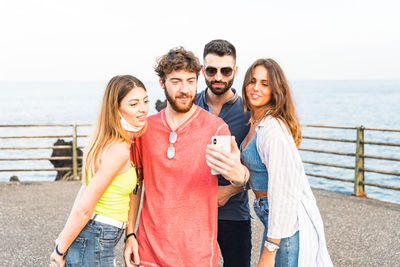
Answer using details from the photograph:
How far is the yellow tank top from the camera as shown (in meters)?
2.04

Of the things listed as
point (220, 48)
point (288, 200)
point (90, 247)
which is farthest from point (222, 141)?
point (220, 48)

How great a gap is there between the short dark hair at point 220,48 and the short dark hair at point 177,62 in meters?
0.74

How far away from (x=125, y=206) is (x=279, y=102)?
3.37 feet

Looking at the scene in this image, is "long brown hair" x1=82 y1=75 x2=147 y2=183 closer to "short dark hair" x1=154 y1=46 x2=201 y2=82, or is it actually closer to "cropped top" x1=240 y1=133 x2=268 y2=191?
"short dark hair" x1=154 y1=46 x2=201 y2=82

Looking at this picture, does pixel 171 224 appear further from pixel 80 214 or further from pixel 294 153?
pixel 294 153

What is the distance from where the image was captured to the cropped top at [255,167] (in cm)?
207

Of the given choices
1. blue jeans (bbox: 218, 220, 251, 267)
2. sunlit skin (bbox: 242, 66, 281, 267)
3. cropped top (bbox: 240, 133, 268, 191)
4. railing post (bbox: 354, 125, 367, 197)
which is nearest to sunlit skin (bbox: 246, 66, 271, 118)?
sunlit skin (bbox: 242, 66, 281, 267)

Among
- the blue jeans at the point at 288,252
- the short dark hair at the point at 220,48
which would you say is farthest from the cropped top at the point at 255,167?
the short dark hair at the point at 220,48

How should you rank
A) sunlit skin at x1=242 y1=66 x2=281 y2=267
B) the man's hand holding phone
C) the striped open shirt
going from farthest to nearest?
sunlit skin at x1=242 y1=66 x2=281 y2=267 → the striped open shirt → the man's hand holding phone

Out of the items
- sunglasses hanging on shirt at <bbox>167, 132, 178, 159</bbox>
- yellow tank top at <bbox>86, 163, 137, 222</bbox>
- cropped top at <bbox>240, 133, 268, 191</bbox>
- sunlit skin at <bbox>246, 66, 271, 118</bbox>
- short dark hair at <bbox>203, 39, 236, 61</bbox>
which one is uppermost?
short dark hair at <bbox>203, 39, 236, 61</bbox>

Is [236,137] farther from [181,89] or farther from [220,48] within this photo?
[181,89]

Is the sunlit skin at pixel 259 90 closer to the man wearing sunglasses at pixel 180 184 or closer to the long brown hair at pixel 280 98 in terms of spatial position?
the long brown hair at pixel 280 98

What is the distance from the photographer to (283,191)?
1.91 meters

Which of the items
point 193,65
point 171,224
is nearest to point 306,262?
point 171,224
